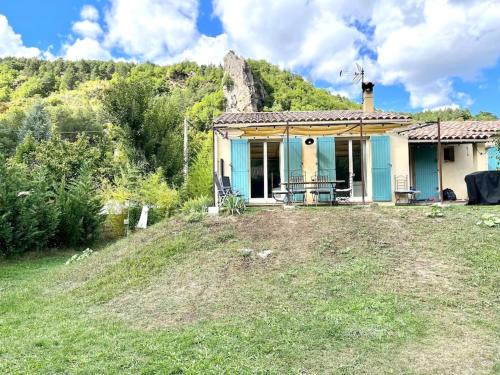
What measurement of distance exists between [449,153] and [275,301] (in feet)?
47.0

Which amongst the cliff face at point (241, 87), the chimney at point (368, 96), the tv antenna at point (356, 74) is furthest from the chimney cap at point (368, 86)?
the cliff face at point (241, 87)

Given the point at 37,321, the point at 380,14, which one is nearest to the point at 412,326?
the point at 37,321

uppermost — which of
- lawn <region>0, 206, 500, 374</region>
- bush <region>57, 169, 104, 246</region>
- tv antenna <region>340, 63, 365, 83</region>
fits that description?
tv antenna <region>340, 63, 365, 83</region>

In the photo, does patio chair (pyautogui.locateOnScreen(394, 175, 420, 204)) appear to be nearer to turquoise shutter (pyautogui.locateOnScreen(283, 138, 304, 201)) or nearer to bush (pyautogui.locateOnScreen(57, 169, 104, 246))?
turquoise shutter (pyautogui.locateOnScreen(283, 138, 304, 201))

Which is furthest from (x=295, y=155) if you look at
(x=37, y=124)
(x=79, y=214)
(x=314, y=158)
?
(x=37, y=124)

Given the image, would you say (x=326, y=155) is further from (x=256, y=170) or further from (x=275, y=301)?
(x=275, y=301)

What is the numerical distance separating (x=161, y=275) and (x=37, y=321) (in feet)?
7.01

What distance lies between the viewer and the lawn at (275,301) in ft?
13.9

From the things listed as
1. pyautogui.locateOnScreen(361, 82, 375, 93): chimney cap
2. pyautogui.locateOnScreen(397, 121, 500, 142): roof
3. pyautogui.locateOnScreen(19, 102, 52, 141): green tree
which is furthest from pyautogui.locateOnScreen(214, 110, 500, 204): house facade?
pyautogui.locateOnScreen(19, 102, 52, 141): green tree

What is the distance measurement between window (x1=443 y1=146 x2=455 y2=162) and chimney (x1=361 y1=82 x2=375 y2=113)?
11.8 feet

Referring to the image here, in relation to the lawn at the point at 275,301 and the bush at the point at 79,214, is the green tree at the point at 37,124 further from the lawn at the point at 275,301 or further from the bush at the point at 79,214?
the lawn at the point at 275,301

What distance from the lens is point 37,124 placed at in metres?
35.1

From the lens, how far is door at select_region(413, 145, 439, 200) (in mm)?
16812

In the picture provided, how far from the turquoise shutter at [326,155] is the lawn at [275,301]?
4.55 metres
